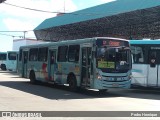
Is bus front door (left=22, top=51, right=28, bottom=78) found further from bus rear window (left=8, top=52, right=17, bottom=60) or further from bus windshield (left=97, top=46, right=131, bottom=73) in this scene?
bus rear window (left=8, top=52, right=17, bottom=60)

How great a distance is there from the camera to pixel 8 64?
5019 centimetres

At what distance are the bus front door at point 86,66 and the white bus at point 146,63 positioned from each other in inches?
143

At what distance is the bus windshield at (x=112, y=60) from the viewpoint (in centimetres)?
1723

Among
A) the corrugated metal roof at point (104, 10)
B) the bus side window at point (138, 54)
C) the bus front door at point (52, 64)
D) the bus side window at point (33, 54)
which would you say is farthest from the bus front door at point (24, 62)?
the corrugated metal roof at point (104, 10)

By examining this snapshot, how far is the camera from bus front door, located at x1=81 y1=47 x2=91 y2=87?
17750mm

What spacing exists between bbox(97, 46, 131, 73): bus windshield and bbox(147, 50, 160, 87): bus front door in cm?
246

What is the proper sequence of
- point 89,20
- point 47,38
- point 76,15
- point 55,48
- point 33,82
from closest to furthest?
point 55,48 < point 33,82 < point 89,20 < point 76,15 < point 47,38

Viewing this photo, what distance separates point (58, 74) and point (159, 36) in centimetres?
2550

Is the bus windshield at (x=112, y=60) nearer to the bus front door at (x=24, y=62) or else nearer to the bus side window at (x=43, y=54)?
the bus side window at (x=43, y=54)

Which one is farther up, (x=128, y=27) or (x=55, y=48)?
(x=128, y=27)

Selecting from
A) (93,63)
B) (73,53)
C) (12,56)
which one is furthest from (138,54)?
(12,56)

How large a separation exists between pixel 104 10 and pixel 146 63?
790 inches

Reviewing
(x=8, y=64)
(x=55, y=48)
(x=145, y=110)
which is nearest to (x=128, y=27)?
(x=8, y=64)

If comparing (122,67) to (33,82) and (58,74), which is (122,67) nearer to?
(58,74)
